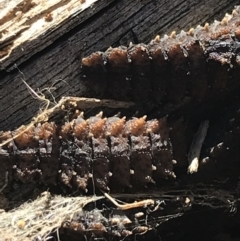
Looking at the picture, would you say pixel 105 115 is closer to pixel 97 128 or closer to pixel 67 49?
pixel 97 128

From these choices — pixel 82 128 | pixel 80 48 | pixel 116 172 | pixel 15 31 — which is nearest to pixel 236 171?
pixel 116 172

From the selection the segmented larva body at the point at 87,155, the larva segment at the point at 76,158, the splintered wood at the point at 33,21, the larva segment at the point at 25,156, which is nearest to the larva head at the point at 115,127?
the segmented larva body at the point at 87,155

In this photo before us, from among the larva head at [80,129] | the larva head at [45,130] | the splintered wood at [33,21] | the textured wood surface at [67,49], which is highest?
the splintered wood at [33,21]

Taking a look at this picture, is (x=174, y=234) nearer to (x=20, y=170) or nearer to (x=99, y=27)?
(x=20, y=170)

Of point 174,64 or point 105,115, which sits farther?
point 105,115

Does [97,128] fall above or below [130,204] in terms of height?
above

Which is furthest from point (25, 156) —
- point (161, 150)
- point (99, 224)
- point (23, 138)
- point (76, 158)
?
point (161, 150)

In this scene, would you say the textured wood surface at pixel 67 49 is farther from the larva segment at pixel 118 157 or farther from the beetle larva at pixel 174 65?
the larva segment at pixel 118 157
